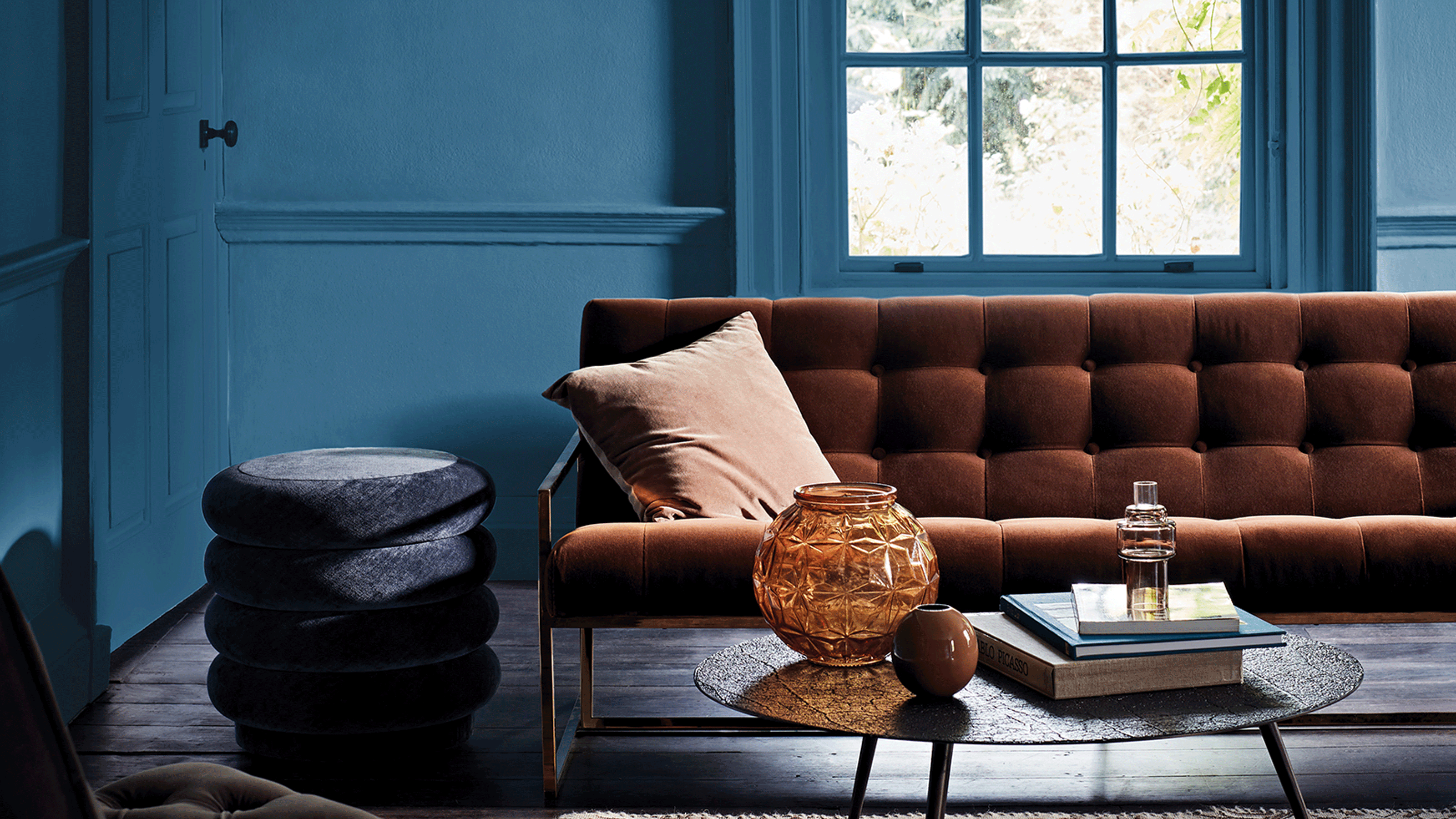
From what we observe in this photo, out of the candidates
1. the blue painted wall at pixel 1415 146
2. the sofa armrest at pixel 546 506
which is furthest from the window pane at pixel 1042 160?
the sofa armrest at pixel 546 506

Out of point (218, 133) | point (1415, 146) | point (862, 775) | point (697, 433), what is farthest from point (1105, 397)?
point (218, 133)

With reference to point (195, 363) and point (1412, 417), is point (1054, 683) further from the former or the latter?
point (195, 363)

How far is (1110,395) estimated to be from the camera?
8.33ft

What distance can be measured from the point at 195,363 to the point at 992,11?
7.45ft

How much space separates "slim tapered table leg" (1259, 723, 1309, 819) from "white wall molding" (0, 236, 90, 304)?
2191 millimetres

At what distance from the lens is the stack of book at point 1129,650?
1427 mm

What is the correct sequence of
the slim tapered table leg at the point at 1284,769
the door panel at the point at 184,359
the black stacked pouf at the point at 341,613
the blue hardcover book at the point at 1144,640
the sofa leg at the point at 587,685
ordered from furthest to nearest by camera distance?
the door panel at the point at 184,359 → the sofa leg at the point at 587,685 → the black stacked pouf at the point at 341,613 → the slim tapered table leg at the point at 1284,769 → the blue hardcover book at the point at 1144,640

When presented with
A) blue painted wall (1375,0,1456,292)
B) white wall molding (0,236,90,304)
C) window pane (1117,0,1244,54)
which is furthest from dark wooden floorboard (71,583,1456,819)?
window pane (1117,0,1244,54)

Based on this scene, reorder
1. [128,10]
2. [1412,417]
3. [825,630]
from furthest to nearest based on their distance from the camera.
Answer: [128,10] → [1412,417] → [825,630]

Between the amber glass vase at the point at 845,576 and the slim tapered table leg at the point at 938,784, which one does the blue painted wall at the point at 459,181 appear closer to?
the amber glass vase at the point at 845,576

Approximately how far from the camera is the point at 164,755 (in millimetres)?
2262

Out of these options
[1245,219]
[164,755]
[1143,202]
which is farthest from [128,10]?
[1245,219]

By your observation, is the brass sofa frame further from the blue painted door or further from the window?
the window

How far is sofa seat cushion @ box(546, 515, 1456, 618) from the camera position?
2.01 m
